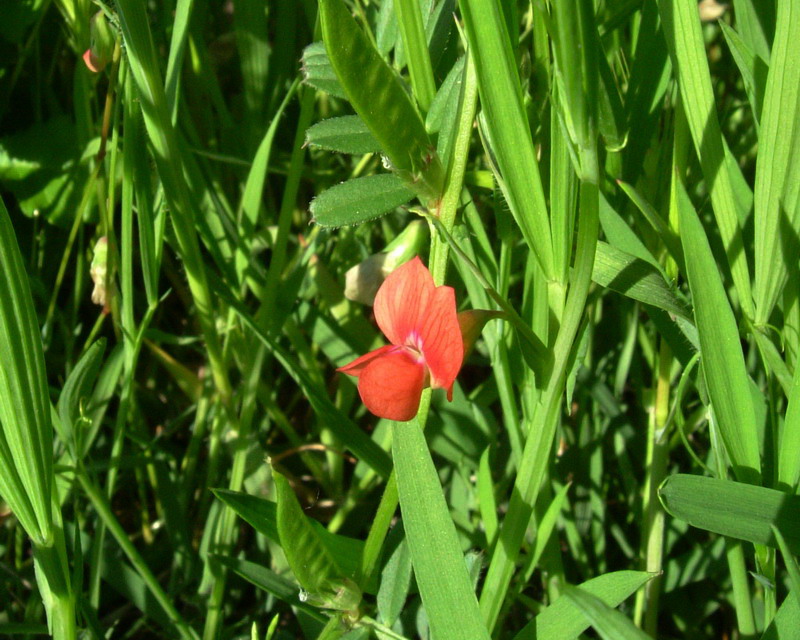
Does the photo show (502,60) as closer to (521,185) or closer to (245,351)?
(521,185)

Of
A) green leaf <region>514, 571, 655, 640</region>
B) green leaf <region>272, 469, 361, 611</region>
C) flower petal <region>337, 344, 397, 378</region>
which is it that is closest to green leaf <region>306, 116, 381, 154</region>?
flower petal <region>337, 344, 397, 378</region>

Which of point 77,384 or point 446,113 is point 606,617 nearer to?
point 446,113

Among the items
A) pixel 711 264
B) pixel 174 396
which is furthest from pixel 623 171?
pixel 174 396

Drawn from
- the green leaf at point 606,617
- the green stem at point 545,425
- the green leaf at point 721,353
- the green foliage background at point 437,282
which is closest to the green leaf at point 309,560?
the green foliage background at point 437,282

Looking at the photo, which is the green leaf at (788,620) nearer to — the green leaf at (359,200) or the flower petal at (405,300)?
the flower petal at (405,300)

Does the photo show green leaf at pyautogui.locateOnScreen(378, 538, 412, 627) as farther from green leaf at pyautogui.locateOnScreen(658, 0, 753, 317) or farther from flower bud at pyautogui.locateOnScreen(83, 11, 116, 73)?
flower bud at pyautogui.locateOnScreen(83, 11, 116, 73)

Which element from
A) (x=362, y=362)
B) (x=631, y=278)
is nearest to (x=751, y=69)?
(x=631, y=278)
